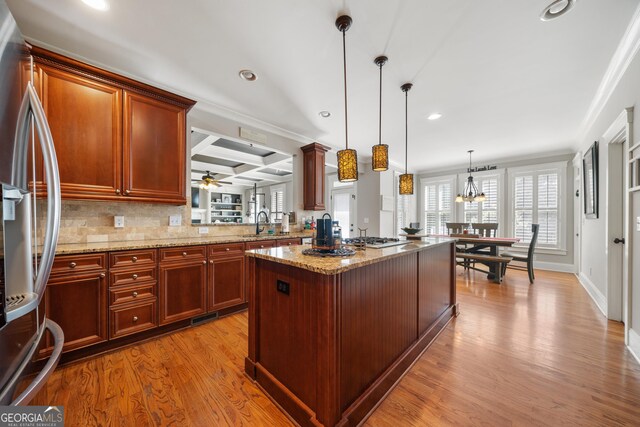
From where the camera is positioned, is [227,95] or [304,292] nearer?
[304,292]

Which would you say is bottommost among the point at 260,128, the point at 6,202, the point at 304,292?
the point at 304,292

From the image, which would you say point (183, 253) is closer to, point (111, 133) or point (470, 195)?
point (111, 133)

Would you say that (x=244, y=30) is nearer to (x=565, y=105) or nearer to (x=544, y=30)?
(x=544, y=30)

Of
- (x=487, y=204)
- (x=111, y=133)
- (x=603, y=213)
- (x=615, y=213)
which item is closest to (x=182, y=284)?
(x=111, y=133)

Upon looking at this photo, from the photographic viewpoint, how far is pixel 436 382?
1.66m

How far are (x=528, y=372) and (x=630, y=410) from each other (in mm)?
458

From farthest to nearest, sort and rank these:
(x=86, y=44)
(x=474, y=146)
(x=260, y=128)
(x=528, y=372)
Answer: (x=474, y=146) < (x=260, y=128) < (x=86, y=44) < (x=528, y=372)

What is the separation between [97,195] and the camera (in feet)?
6.69

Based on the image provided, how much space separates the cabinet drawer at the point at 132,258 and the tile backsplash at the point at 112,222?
1.76 feet

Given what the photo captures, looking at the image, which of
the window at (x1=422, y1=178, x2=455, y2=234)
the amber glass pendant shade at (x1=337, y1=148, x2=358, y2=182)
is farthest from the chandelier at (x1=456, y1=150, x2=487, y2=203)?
the amber glass pendant shade at (x1=337, y1=148, x2=358, y2=182)

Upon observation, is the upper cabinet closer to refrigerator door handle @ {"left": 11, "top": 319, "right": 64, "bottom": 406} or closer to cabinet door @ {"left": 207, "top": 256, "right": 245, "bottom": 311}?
cabinet door @ {"left": 207, "top": 256, "right": 245, "bottom": 311}

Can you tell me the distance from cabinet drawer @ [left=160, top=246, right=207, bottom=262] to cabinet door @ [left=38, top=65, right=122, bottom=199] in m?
0.68

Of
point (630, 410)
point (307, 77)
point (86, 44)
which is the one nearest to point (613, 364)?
point (630, 410)

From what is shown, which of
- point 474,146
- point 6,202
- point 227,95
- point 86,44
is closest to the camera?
point 6,202
